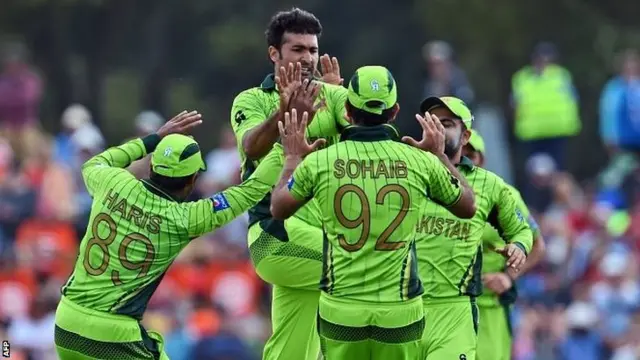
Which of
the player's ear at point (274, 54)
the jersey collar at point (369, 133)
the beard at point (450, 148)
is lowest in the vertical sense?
the beard at point (450, 148)

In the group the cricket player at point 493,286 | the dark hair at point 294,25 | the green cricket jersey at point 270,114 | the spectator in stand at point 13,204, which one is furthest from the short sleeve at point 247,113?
the spectator in stand at point 13,204

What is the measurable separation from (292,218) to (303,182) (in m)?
1.41

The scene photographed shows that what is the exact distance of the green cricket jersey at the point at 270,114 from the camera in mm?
12594

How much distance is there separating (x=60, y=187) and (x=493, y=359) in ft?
30.2

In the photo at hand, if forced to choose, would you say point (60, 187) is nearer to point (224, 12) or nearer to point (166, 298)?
point (166, 298)

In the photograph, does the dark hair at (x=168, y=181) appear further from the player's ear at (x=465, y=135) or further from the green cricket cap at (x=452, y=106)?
the player's ear at (x=465, y=135)

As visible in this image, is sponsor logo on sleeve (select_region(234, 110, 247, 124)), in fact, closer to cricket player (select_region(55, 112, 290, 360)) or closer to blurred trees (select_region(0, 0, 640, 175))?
cricket player (select_region(55, 112, 290, 360))

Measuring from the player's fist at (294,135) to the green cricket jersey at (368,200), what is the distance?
202mm

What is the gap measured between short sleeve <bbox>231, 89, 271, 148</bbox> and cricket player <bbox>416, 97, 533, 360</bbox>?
4.23ft

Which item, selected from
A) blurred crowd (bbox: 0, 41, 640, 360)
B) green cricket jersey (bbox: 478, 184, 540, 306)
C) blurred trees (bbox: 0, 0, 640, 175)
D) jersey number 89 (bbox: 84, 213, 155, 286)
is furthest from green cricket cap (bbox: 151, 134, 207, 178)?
blurred trees (bbox: 0, 0, 640, 175)

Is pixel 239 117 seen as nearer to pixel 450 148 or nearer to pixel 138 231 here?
pixel 138 231

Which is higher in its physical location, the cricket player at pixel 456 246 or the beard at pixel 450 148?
the beard at pixel 450 148

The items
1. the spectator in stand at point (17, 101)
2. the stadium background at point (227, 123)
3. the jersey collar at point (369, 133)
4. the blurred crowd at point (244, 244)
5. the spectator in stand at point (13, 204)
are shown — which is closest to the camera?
the jersey collar at point (369, 133)

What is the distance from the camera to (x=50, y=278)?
68.6ft
